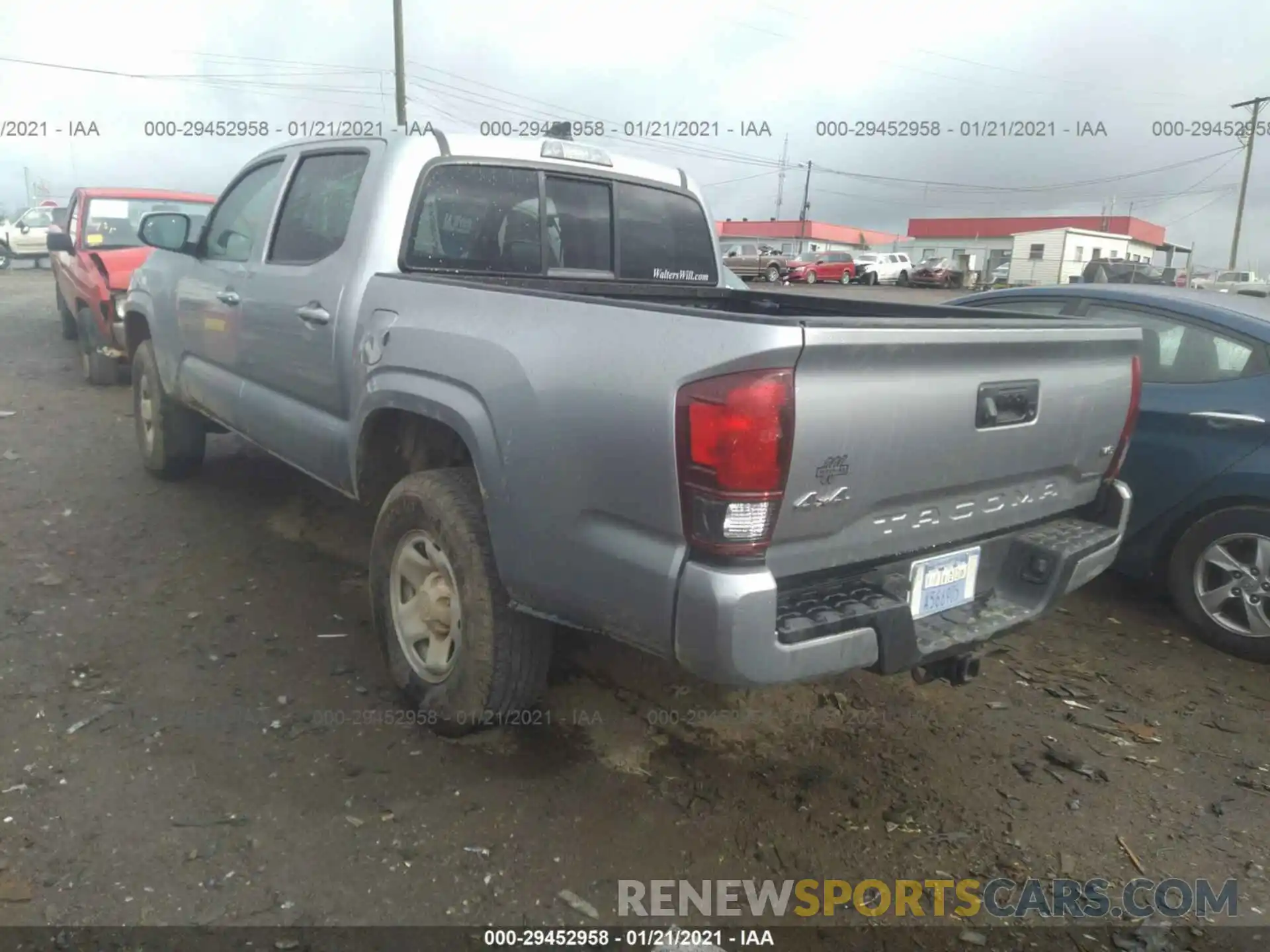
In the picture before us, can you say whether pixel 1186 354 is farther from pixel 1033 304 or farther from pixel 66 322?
pixel 66 322

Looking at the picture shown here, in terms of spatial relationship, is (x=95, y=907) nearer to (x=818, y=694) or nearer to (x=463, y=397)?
(x=463, y=397)

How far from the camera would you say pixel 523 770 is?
9.82 feet

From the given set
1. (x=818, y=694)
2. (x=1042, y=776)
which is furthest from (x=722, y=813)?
(x=1042, y=776)

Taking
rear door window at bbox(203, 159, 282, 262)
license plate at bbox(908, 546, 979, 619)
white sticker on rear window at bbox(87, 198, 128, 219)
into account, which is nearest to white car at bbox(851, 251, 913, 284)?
white sticker on rear window at bbox(87, 198, 128, 219)

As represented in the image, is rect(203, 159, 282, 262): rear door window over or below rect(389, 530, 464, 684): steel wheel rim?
over

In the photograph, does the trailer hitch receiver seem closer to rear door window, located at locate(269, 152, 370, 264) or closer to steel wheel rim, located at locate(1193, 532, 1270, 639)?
steel wheel rim, located at locate(1193, 532, 1270, 639)

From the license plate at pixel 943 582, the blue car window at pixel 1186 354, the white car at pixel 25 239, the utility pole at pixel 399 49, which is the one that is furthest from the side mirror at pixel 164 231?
the white car at pixel 25 239

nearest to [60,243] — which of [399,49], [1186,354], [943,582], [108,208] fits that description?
[108,208]

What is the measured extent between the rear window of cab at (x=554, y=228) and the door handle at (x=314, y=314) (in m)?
0.37

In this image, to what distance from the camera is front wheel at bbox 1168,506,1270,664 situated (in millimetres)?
4023

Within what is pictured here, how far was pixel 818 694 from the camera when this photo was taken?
357 centimetres

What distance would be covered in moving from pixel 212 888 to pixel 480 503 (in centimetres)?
125

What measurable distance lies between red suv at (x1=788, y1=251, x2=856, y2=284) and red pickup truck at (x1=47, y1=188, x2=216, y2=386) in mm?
29988

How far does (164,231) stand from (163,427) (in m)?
1.20
